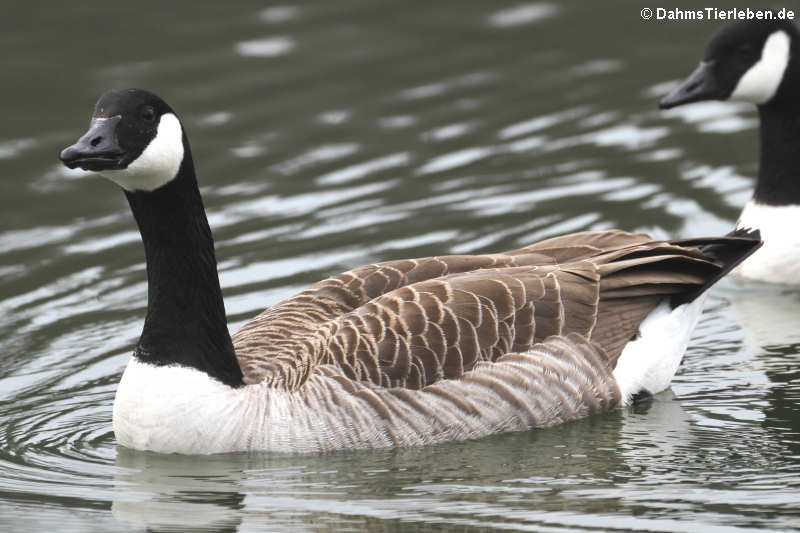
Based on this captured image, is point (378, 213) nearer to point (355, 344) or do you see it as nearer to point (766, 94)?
point (766, 94)

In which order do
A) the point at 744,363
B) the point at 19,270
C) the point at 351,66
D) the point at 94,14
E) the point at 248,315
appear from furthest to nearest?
the point at 94,14 < the point at 351,66 < the point at 19,270 < the point at 248,315 < the point at 744,363

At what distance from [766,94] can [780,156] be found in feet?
1.73

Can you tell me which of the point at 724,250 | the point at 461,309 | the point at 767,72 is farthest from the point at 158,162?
the point at 767,72

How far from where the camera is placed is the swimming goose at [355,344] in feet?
28.8

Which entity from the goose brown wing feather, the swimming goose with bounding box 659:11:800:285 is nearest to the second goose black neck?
the swimming goose with bounding box 659:11:800:285

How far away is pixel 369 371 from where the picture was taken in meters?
8.89

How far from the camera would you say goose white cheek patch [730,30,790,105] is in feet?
41.1

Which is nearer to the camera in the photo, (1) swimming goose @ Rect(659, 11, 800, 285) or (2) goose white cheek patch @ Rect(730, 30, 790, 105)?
(1) swimming goose @ Rect(659, 11, 800, 285)

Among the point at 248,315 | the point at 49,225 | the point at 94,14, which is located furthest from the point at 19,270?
the point at 94,14

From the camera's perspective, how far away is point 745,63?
12.5 meters

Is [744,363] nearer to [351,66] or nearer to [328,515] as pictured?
[328,515]

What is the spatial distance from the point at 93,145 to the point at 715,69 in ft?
19.9

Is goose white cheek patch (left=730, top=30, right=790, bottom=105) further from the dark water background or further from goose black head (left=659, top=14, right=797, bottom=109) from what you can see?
the dark water background

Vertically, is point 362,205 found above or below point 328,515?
above
